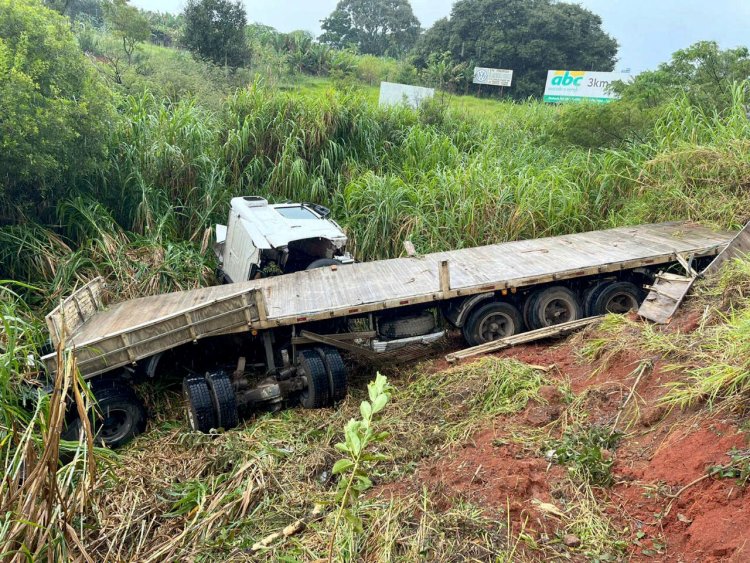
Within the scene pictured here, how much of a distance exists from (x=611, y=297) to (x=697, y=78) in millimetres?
6703

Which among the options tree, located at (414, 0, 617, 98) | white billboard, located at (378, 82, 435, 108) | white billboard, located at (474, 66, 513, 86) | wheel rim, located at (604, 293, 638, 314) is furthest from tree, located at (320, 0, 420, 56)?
wheel rim, located at (604, 293, 638, 314)

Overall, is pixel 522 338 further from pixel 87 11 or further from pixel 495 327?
pixel 87 11

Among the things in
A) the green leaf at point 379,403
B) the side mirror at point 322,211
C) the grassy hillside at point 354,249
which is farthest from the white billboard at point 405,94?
the green leaf at point 379,403

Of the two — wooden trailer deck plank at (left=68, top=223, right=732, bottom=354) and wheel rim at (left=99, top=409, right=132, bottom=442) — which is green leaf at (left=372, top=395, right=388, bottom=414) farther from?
wheel rim at (left=99, top=409, right=132, bottom=442)

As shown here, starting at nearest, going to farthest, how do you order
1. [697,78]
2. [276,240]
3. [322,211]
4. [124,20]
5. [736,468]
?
[736,468], [276,240], [322,211], [697,78], [124,20]

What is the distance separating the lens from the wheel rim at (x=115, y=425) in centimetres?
578

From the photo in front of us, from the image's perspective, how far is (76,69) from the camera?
26.1ft

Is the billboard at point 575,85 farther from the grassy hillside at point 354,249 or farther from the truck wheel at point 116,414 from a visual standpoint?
the truck wheel at point 116,414

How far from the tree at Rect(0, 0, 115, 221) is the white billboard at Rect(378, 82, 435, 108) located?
7.67m

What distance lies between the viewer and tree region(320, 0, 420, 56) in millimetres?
40969

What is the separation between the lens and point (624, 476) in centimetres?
390

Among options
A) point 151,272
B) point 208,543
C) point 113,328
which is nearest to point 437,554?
point 208,543

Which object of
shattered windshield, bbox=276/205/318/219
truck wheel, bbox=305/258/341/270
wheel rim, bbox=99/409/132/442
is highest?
shattered windshield, bbox=276/205/318/219

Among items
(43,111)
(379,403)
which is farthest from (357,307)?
(43,111)
